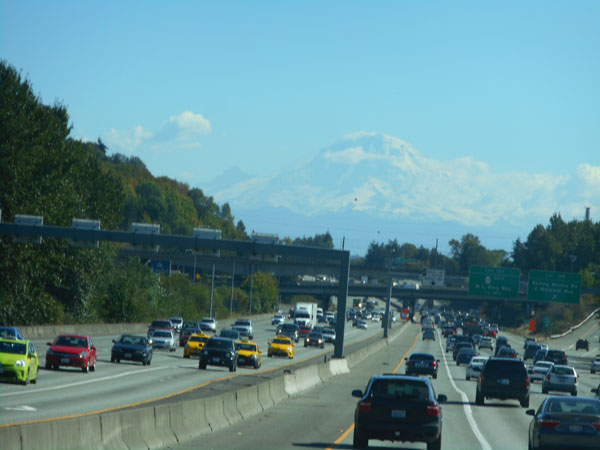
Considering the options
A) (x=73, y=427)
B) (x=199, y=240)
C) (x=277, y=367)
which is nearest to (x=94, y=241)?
(x=199, y=240)

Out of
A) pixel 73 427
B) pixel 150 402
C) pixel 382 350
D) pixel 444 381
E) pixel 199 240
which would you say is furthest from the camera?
pixel 382 350

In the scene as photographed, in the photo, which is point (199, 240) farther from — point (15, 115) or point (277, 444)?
point (277, 444)

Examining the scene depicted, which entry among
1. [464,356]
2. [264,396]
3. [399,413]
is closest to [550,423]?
[399,413]

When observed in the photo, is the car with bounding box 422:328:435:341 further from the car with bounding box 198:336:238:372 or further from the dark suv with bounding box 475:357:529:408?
the dark suv with bounding box 475:357:529:408

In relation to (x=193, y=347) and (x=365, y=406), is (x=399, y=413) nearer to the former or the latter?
(x=365, y=406)

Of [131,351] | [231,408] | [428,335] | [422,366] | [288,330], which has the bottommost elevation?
[428,335]

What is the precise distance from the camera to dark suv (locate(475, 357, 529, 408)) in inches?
1405

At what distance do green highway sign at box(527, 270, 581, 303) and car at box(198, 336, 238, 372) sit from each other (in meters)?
41.7

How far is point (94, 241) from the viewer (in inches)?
2404

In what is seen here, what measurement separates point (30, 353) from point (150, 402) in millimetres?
5740

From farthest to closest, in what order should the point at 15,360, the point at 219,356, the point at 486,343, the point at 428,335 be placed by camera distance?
the point at 428,335 → the point at 486,343 → the point at 219,356 → the point at 15,360

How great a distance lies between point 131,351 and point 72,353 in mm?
7445

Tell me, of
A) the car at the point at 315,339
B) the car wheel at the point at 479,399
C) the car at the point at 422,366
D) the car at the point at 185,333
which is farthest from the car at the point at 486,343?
the car wheel at the point at 479,399

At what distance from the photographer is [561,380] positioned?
154ft
